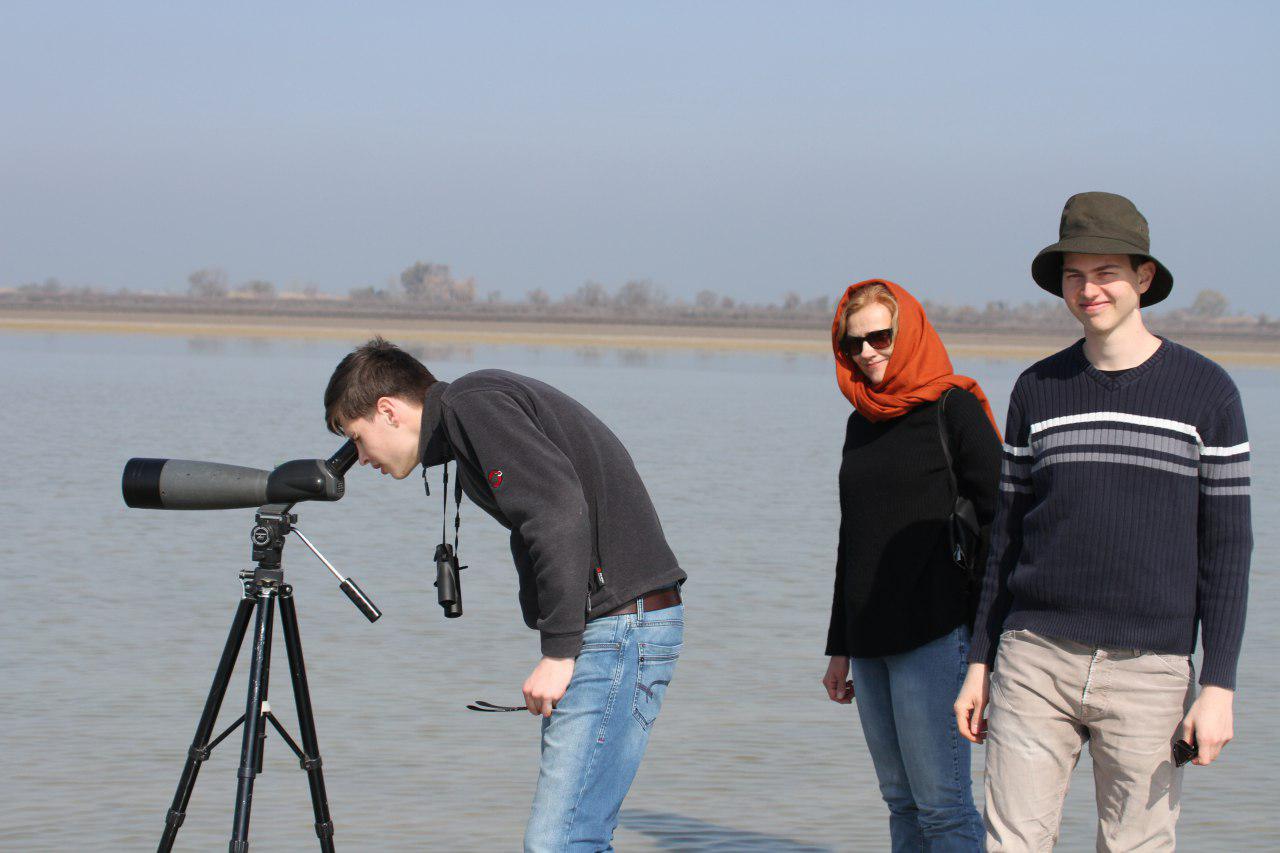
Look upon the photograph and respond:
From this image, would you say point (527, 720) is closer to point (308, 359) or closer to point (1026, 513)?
point (1026, 513)

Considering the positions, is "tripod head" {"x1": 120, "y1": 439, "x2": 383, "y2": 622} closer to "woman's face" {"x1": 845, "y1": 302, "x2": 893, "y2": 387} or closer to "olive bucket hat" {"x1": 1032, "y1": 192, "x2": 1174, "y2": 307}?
"woman's face" {"x1": 845, "y1": 302, "x2": 893, "y2": 387}

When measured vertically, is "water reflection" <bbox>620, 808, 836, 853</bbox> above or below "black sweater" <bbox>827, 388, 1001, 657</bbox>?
below

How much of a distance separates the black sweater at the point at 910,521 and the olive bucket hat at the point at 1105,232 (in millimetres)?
435

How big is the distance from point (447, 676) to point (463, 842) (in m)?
1.74

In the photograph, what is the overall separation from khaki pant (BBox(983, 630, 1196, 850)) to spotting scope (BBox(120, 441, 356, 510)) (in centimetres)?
126

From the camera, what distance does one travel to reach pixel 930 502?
3006mm

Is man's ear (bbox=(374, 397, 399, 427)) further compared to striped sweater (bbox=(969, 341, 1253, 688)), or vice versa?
man's ear (bbox=(374, 397, 399, 427))

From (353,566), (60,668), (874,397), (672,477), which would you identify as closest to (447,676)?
(60,668)

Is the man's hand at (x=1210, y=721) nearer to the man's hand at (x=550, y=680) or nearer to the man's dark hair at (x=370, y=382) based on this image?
the man's hand at (x=550, y=680)

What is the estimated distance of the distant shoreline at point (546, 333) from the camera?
1844 inches

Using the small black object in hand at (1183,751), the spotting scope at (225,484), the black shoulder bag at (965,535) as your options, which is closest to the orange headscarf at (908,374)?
the black shoulder bag at (965,535)

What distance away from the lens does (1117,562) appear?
2.51 m

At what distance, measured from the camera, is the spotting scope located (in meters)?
2.94

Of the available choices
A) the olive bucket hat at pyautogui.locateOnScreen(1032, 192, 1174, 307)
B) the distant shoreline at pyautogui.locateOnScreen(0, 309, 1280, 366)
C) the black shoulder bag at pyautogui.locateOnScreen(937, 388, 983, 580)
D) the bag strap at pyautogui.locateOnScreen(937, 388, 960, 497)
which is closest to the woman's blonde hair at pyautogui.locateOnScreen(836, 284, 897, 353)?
the bag strap at pyautogui.locateOnScreen(937, 388, 960, 497)
